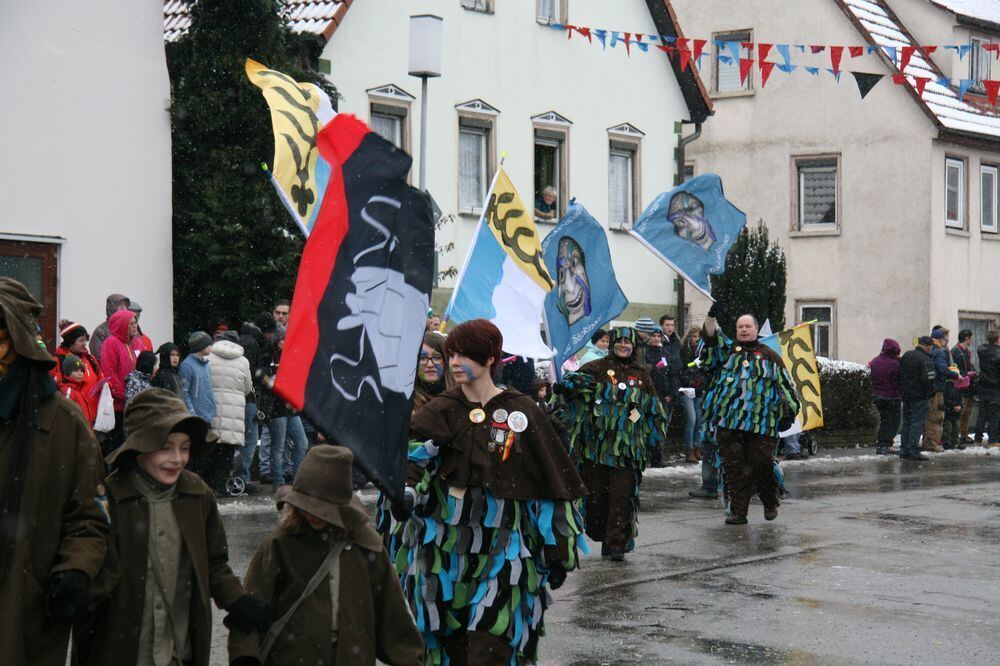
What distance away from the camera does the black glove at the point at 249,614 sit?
513 cm

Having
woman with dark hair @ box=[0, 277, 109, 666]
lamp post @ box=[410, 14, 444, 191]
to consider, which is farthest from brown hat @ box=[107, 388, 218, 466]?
lamp post @ box=[410, 14, 444, 191]

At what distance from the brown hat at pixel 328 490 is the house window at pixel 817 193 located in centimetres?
2880

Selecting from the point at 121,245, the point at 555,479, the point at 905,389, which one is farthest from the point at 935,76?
the point at 555,479

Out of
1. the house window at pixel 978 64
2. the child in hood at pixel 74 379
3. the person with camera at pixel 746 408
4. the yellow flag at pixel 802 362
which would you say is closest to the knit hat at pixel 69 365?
the child in hood at pixel 74 379

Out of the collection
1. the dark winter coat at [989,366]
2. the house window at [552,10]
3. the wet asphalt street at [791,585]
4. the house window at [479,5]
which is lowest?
the wet asphalt street at [791,585]

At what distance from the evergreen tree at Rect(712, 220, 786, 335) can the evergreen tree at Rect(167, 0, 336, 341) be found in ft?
39.9

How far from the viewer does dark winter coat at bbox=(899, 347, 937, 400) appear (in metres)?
22.8

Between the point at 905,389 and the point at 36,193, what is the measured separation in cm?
1177

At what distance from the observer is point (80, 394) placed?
13.2m

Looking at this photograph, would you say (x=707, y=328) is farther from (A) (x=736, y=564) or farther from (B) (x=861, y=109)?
(B) (x=861, y=109)

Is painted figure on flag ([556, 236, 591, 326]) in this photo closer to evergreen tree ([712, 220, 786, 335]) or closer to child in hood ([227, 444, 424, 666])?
child in hood ([227, 444, 424, 666])

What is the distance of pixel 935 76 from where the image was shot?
3294cm

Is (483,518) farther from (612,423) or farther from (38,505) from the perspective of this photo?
(612,423)

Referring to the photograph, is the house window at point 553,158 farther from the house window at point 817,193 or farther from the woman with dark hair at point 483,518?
the woman with dark hair at point 483,518
